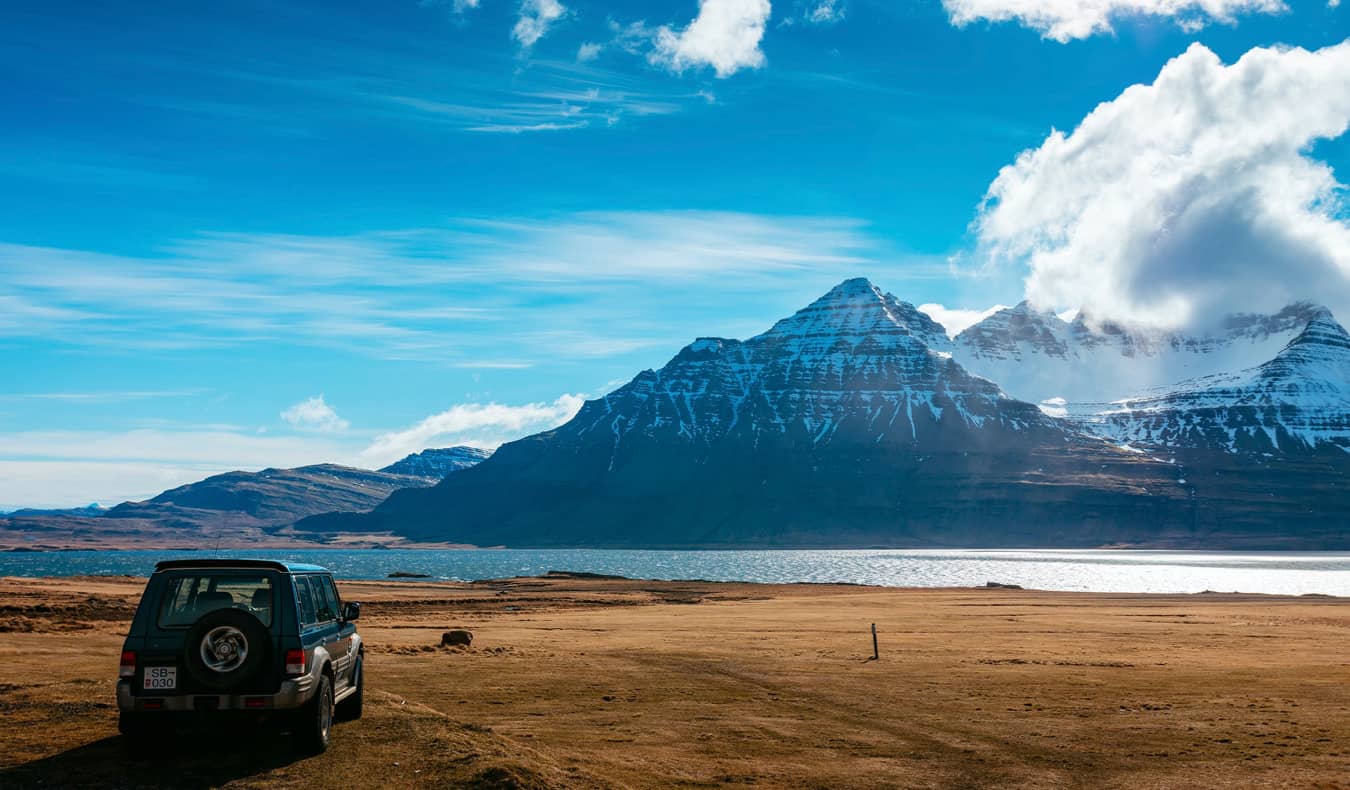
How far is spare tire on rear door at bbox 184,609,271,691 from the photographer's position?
57.7ft

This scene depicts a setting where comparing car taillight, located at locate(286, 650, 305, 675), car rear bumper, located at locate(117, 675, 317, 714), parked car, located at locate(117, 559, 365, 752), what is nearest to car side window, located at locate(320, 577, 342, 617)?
parked car, located at locate(117, 559, 365, 752)

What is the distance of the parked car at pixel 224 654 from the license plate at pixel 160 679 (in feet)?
0.05

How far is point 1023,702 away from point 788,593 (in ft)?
309

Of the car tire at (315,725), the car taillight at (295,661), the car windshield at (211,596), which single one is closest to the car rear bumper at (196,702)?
the car taillight at (295,661)

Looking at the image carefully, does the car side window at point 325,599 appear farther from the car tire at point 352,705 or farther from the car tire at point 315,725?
the car tire at point 315,725

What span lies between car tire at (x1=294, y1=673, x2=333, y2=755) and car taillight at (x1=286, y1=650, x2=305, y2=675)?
31.0 inches

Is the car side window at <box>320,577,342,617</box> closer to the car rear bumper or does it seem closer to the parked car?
the parked car

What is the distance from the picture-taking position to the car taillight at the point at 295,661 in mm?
17953

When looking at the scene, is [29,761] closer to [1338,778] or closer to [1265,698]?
[1338,778]

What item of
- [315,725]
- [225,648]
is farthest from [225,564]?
[315,725]

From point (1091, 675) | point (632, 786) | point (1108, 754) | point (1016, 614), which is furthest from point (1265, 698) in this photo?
point (1016, 614)

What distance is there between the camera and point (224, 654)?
17672mm

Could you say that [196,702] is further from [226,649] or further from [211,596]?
[211,596]

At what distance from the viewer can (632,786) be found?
Answer: 1895 centimetres
